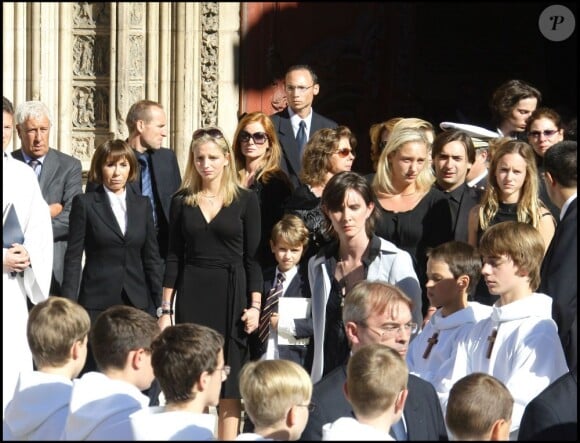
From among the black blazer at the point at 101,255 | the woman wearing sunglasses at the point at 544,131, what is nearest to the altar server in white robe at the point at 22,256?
the black blazer at the point at 101,255

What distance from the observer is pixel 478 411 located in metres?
5.40

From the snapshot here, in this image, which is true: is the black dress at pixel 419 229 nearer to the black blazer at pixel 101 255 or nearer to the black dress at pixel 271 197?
the black dress at pixel 271 197

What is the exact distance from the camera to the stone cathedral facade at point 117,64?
41.0 feet

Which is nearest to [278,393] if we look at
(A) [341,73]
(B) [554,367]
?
(B) [554,367]

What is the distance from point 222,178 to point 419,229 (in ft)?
3.88

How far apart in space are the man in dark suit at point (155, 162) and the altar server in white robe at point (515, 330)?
10.2 ft

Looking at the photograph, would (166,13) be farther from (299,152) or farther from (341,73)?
(299,152)

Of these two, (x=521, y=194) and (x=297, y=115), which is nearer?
(x=521, y=194)

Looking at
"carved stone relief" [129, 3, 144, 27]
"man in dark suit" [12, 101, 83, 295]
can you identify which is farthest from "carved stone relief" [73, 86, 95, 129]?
"man in dark suit" [12, 101, 83, 295]

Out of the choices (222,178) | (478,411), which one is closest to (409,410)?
(478,411)

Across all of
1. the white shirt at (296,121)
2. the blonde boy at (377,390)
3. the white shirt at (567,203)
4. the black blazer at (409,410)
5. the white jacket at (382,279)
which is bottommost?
the black blazer at (409,410)

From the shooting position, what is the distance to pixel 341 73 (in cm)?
1342

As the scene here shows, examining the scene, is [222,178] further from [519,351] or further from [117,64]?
[117,64]

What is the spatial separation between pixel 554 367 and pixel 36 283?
3.17 metres
